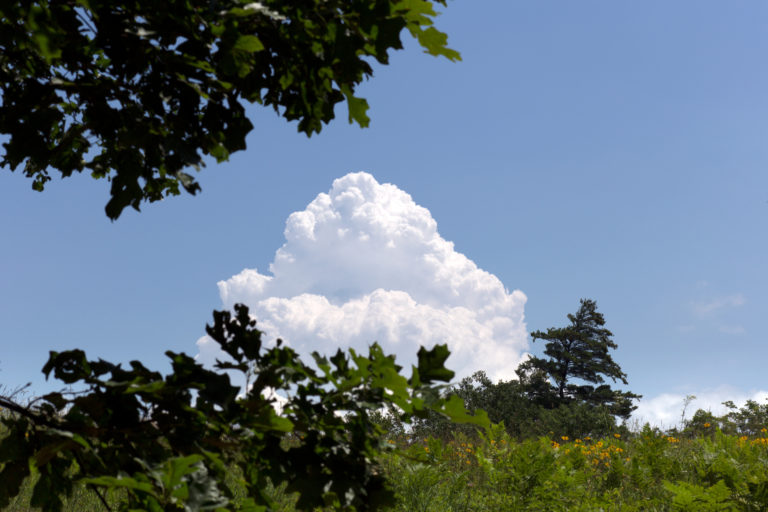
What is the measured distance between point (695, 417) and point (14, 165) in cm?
1972

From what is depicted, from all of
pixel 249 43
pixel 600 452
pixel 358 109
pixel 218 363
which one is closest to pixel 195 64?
pixel 249 43

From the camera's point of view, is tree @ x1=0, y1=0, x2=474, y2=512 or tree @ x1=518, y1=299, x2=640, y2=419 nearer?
tree @ x1=0, y1=0, x2=474, y2=512

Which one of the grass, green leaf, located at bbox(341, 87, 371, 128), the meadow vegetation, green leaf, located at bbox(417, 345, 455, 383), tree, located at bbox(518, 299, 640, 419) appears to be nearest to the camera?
the meadow vegetation

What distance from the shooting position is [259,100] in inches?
104

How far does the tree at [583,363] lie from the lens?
2814 centimetres

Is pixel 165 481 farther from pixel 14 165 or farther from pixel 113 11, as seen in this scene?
pixel 14 165

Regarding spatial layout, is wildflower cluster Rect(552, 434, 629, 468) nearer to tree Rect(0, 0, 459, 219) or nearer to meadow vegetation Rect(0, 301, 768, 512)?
meadow vegetation Rect(0, 301, 768, 512)

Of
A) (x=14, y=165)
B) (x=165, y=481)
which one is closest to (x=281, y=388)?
(x=165, y=481)

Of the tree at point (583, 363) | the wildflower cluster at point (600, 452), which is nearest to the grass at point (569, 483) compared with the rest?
the wildflower cluster at point (600, 452)

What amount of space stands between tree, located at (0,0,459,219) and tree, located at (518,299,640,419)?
2740cm

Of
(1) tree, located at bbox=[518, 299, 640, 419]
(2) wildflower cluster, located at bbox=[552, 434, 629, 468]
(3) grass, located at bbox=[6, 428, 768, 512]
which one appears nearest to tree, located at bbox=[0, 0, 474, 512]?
(3) grass, located at bbox=[6, 428, 768, 512]

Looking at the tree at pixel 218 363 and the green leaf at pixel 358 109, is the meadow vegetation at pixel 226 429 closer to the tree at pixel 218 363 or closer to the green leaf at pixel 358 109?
the tree at pixel 218 363

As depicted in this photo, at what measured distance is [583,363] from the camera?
91.9 ft

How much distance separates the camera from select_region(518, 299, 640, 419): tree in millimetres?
28141
